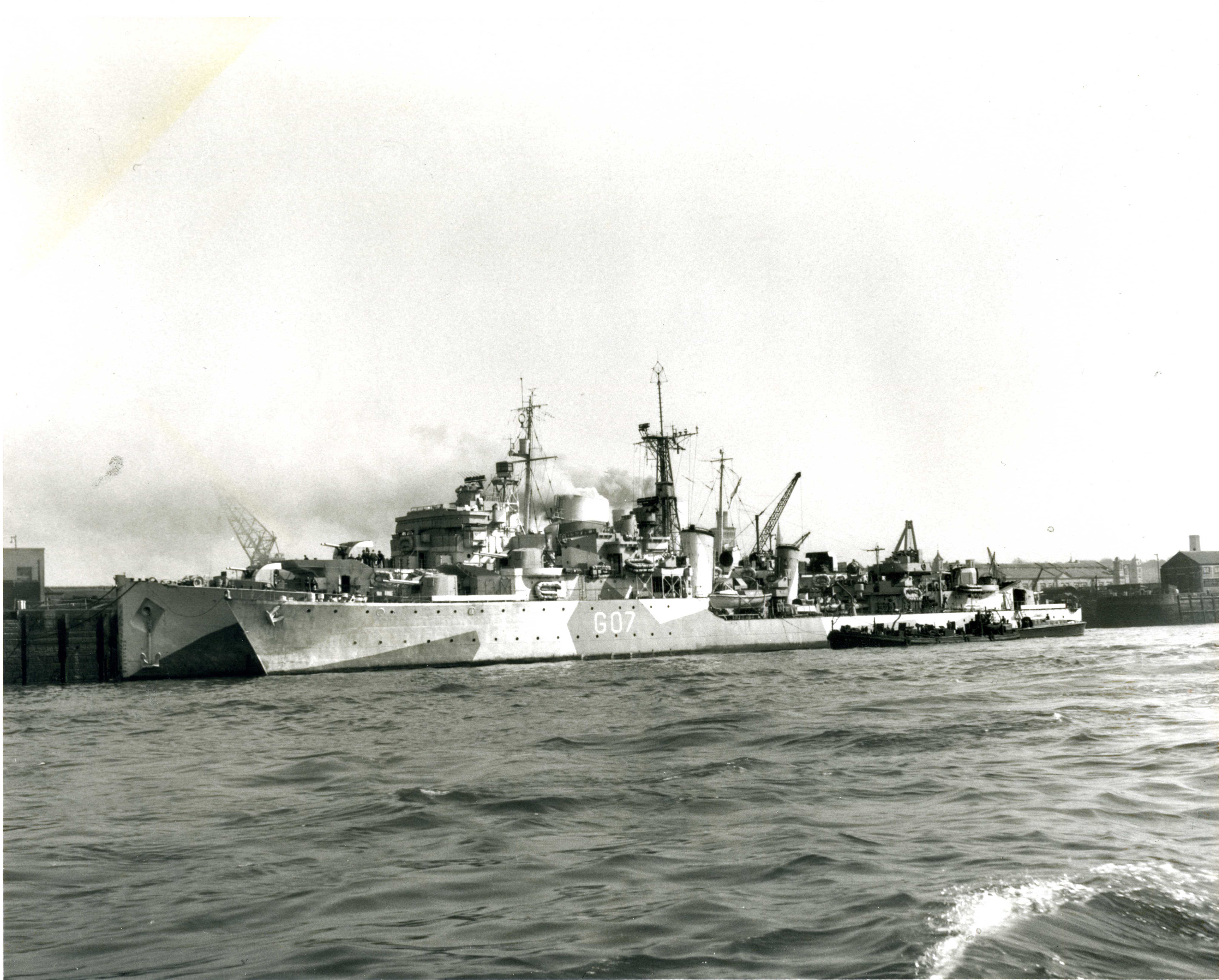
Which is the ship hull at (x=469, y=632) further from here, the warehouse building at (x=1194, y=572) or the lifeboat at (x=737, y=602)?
the warehouse building at (x=1194, y=572)

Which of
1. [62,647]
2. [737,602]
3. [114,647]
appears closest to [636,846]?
[62,647]

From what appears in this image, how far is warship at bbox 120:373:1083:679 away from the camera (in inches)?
1226

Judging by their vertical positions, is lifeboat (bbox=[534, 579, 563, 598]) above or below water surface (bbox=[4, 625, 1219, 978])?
above

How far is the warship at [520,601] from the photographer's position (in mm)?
31141

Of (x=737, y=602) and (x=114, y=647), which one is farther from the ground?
(x=737, y=602)

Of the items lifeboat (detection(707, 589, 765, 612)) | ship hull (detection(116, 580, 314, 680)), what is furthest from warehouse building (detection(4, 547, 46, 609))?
lifeboat (detection(707, 589, 765, 612))

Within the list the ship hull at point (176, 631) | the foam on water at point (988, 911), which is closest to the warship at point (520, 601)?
the ship hull at point (176, 631)

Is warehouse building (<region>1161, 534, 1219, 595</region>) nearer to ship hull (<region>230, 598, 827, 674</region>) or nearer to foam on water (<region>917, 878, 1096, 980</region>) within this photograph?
ship hull (<region>230, 598, 827, 674</region>)

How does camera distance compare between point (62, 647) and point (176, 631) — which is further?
point (62, 647)

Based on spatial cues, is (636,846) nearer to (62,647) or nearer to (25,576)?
(62,647)

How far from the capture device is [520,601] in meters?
36.2

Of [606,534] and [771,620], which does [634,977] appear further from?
[771,620]

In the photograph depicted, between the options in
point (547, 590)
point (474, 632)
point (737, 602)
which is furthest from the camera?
point (737, 602)

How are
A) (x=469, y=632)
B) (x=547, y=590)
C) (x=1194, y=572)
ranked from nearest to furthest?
(x=469, y=632) < (x=547, y=590) < (x=1194, y=572)
